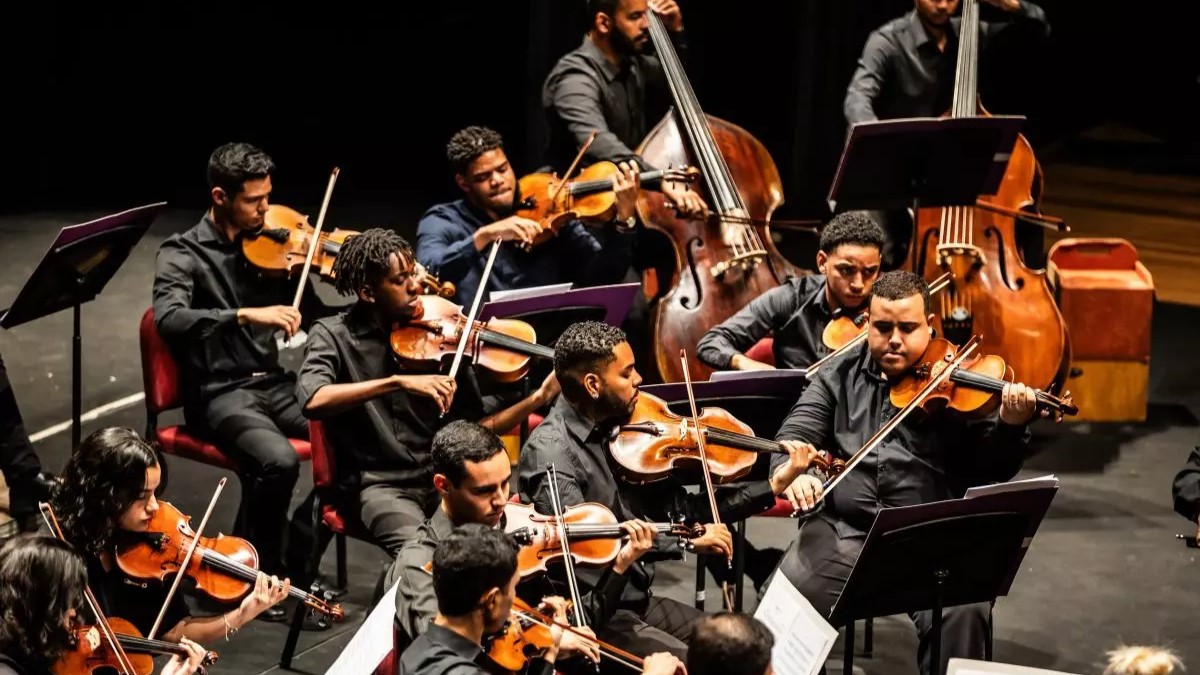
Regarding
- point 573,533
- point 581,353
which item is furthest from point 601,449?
Answer: point 573,533

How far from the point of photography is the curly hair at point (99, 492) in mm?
3762

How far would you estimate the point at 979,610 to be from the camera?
4.07 metres

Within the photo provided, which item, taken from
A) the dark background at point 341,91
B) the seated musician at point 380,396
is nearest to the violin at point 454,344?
the seated musician at point 380,396

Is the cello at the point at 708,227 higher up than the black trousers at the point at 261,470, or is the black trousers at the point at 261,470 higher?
the cello at the point at 708,227

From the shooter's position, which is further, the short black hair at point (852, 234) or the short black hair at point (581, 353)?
the short black hair at point (852, 234)

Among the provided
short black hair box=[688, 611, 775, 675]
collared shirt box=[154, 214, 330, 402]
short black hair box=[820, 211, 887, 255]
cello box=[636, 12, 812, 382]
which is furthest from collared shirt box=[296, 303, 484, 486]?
short black hair box=[688, 611, 775, 675]

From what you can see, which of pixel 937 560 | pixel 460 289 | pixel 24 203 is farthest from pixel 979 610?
pixel 24 203

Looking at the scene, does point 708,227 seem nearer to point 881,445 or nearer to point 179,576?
point 881,445

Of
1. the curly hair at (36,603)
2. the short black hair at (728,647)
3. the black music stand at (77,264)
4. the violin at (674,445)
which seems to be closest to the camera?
the short black hair at (728,647)

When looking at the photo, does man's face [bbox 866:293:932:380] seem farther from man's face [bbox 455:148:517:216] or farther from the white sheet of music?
man's face [bbox 455:148:517:216]

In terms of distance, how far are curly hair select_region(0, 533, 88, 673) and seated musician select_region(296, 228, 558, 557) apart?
114 centimetres

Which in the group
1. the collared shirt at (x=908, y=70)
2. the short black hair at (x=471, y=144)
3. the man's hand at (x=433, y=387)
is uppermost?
the collared shirt at (x=908, y=70)

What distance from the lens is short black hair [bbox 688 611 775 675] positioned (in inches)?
114

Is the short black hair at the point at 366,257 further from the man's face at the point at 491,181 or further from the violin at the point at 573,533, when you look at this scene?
the violin at the point at 573,533
